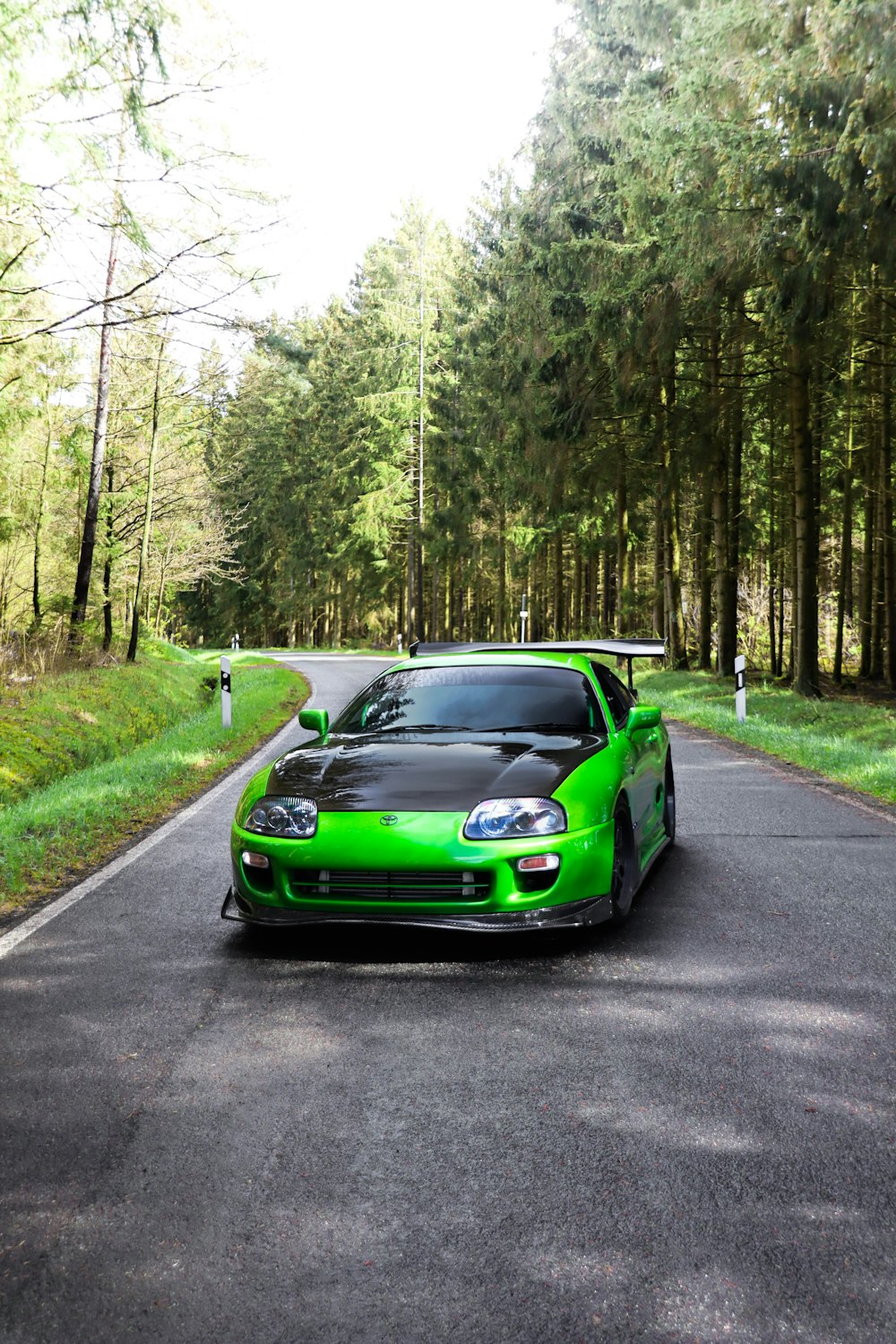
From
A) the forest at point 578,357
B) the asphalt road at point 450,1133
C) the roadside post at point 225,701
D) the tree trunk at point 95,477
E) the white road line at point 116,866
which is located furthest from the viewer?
the tree trunk at point 95,477

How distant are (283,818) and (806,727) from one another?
12213 mm

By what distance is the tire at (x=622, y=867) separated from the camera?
5629mm

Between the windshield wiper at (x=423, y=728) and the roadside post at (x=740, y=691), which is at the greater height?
the roadside post at (x=740, y=691)

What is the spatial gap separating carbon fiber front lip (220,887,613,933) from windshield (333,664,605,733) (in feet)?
4.48

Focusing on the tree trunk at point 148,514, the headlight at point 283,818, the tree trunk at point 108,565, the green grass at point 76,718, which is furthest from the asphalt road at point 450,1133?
the tree trunk at point 108,565

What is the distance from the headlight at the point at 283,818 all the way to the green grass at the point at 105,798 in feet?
5.95

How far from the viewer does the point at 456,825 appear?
5141mm

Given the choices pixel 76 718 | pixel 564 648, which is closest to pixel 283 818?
pixel 564 648

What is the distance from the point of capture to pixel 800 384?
19188mm

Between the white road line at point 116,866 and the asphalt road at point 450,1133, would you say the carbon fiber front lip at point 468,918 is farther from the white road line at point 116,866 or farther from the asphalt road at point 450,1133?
the white road line at point 116,866

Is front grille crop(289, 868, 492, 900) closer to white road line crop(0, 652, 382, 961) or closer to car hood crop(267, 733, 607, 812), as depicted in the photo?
car hood crop(267, 733, 607, 812)

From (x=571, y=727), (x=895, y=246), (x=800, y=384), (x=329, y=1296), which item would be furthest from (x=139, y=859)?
(x=800, y=384)

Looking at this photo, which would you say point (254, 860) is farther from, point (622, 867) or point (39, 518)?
point (39, 518)

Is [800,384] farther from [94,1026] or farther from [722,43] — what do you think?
[94,1026]
